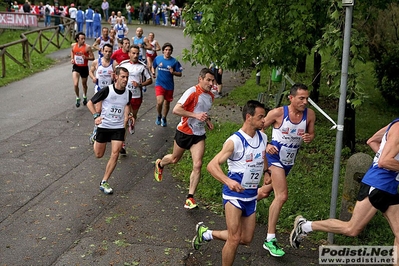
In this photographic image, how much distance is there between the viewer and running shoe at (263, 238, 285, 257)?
20.9ft

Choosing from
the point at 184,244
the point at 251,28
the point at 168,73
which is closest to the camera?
the point at 184,244

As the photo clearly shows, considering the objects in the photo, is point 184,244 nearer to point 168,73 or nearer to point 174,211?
point 174,211

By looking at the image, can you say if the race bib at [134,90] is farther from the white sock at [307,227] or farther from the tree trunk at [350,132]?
the white sock at [307,227]

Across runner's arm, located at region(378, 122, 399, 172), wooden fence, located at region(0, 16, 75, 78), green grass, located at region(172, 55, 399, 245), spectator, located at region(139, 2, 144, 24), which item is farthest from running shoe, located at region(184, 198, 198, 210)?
spectator, located at region(139, 2, 144, 24)

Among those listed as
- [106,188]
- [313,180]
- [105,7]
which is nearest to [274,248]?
[313,180]

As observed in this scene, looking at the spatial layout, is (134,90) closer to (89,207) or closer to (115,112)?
(115,112)

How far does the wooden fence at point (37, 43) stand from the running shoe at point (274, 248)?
14922 millimetres

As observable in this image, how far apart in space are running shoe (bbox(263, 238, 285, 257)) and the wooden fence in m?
14.9

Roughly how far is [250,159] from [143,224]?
2264 millimetres

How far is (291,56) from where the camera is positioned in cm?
934

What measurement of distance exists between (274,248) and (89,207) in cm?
288

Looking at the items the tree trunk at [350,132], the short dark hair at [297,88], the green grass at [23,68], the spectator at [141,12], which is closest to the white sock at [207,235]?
the short dark hair at [297,88]

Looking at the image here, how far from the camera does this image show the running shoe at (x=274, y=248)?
6371 millimetres

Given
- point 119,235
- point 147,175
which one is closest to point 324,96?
point 147,175
